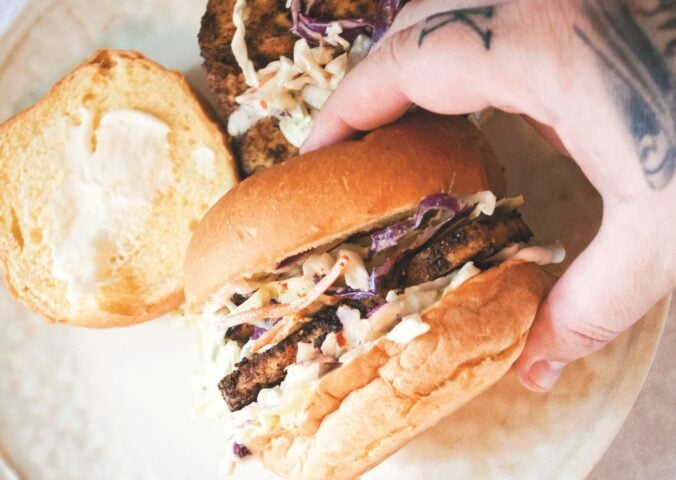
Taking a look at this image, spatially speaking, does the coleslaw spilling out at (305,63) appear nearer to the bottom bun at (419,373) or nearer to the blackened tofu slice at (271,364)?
the blackened tofu slice at (271,364)

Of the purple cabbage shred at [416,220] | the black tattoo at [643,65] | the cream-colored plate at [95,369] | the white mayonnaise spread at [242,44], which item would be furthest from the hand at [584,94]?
the cream-colored plate at [95,369]

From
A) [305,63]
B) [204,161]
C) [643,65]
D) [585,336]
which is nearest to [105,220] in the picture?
[204,161]

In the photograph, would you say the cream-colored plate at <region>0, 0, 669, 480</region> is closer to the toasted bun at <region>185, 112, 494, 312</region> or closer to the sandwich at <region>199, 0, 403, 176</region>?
the sandwich at <region>199, 0, 403, 176</region>

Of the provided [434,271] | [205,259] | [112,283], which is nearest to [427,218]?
[434,271]

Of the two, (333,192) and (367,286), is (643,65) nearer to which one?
(333,192)

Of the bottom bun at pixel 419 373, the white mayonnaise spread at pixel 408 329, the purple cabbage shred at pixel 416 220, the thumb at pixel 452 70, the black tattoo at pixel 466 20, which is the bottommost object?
the bottom bun at pixel 419 373

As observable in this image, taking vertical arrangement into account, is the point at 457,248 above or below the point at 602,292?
above
